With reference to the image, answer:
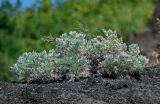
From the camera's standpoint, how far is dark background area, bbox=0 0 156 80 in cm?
1140

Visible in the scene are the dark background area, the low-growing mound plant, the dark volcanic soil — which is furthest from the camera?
the dark background area

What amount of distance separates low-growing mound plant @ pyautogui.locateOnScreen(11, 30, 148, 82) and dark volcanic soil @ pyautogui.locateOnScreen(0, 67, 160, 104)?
0.13 meters

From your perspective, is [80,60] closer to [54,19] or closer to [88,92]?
[88,92]

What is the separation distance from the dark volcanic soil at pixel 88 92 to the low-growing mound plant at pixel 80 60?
13cm

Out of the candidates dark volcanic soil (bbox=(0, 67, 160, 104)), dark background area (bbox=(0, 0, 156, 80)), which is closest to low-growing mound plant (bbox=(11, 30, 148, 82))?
dark volcanic soil (bbox=(0, 67, 160, 104))

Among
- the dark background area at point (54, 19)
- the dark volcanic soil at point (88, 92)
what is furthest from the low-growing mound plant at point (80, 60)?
the dark background area at point (54, 19)

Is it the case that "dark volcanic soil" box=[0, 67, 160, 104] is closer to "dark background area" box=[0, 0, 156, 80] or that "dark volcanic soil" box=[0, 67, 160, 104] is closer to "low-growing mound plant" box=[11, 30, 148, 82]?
"low-growing mound plant" box=[11, 30, 148, 82]

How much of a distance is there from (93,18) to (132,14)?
1088mm

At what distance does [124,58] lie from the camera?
4336 mm

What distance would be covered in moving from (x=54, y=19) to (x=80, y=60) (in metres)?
8.36

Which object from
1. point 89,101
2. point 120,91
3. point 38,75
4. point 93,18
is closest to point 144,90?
point 120,91

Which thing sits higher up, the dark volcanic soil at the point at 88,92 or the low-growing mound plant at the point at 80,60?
the low-growing mound plant at the point at 80,60

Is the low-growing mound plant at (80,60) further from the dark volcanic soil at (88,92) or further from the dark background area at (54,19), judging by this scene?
the dark background area at (54,19)

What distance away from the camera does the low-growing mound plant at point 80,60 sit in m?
4.36
